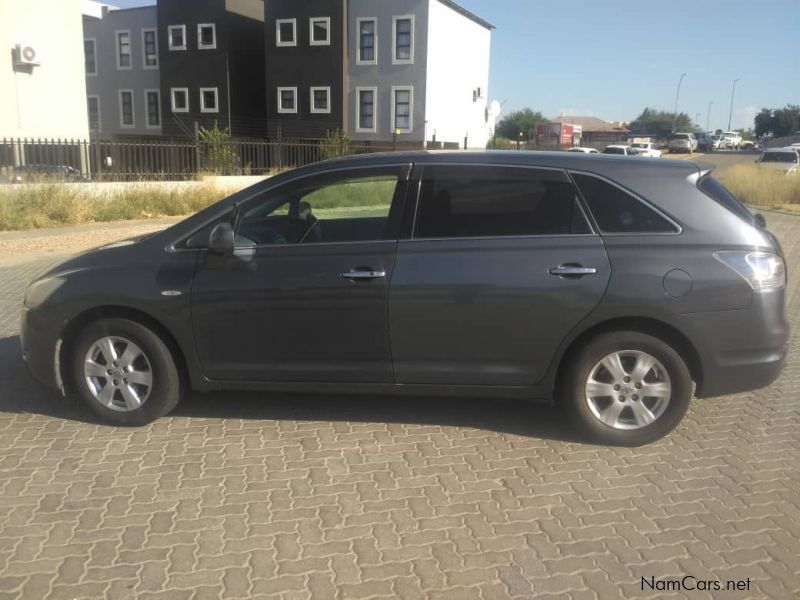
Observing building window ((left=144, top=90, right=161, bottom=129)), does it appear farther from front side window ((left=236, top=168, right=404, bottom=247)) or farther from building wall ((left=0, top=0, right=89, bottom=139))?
front side window ((left=236, top=168, right=404, bottom=247))

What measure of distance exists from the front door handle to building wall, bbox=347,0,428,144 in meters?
34.9

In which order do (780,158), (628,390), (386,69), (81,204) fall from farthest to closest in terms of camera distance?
(386,69), (780,158), (81,204), (628,390)

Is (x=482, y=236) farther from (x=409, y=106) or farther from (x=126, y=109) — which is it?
(x=126, y=109)

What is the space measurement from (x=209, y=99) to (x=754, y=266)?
1649 inches

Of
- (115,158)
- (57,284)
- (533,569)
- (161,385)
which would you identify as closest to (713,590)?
(533,569)

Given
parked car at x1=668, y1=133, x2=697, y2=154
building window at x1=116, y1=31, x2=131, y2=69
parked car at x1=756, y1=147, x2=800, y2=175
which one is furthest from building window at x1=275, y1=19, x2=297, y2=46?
parked car at x1=668, y1=133, x2=697, y2=154

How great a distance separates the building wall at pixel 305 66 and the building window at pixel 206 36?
3.63 m

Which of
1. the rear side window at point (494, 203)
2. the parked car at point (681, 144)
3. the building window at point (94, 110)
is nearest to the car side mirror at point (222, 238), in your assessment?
the rear side window at point (494, 203)

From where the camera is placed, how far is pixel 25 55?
2833cm

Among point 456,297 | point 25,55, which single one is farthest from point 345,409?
point 25,55

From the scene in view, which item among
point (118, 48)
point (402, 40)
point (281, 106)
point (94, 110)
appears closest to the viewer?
point (402, 40)

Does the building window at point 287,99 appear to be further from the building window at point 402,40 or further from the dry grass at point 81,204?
the dry grass at point 81,204

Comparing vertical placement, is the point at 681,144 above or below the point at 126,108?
below

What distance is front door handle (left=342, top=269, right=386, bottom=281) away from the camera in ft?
14.1
